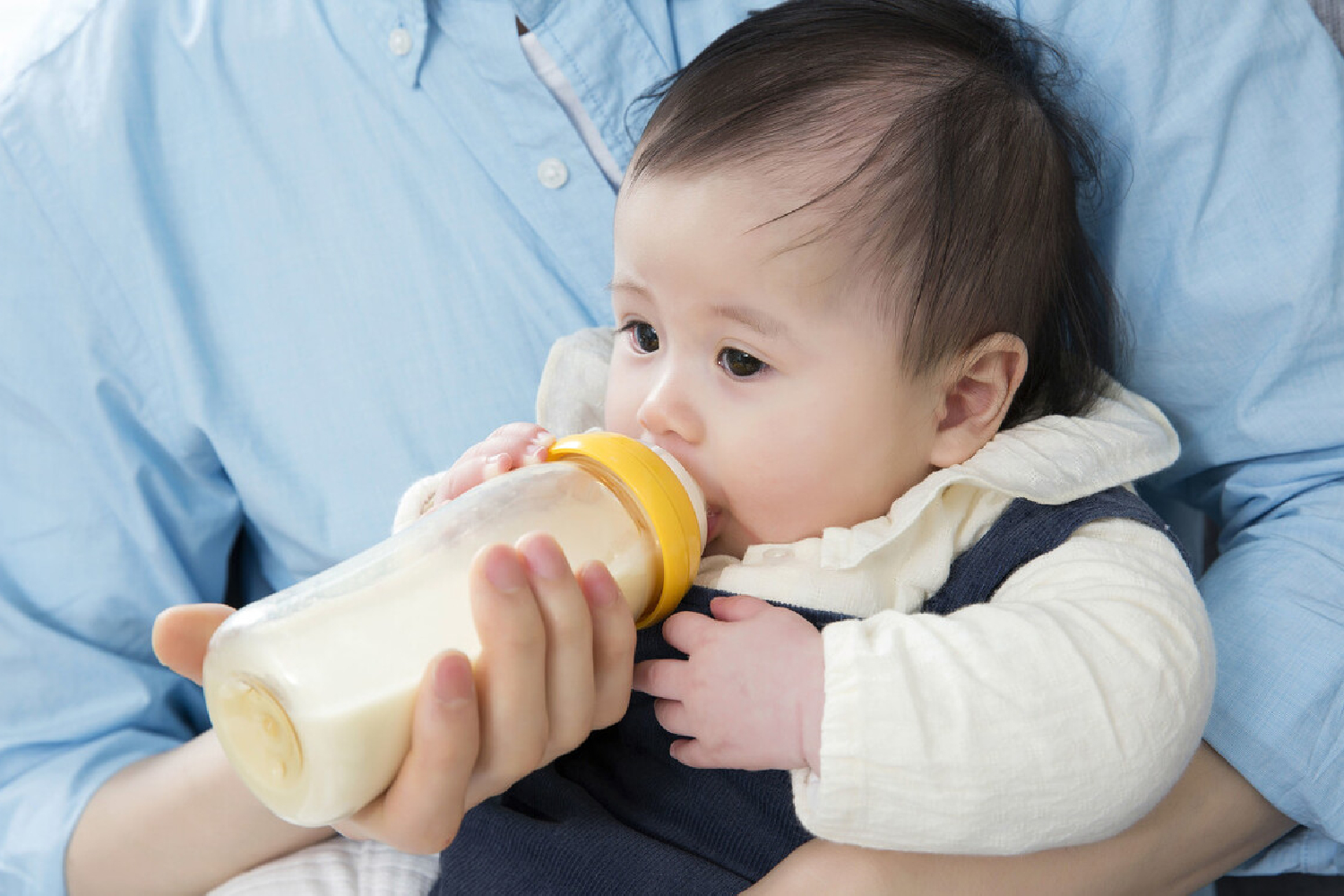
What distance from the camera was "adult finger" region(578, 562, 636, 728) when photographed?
0.77m

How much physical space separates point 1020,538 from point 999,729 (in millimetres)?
229

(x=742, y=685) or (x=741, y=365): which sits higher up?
(x=741, y=365)

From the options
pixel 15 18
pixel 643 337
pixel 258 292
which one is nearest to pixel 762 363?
pixel 643 337

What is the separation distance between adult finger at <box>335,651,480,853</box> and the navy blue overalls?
153mm

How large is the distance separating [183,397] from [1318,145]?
1.17 meters

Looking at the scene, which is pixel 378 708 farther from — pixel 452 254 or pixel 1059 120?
pixel 1059 120

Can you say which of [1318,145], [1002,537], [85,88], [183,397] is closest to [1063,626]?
[1002,537]

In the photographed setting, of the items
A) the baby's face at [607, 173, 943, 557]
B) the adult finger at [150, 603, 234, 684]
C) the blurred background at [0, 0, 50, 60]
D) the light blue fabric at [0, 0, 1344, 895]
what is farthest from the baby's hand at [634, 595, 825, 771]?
the blurred background at [0, 0, 50, 60]

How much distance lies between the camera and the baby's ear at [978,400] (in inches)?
39.7

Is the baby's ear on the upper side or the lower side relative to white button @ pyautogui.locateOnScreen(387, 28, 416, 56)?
lower

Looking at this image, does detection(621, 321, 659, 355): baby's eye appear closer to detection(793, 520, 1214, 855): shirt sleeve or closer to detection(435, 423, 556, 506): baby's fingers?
detection(435, 423, 556, 506): baby's fingers

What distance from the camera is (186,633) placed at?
2.69 feet

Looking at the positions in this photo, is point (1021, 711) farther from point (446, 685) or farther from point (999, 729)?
point (446, 685)

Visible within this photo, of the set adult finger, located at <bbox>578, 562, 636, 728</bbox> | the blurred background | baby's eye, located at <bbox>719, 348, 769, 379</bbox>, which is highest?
the blurred background
